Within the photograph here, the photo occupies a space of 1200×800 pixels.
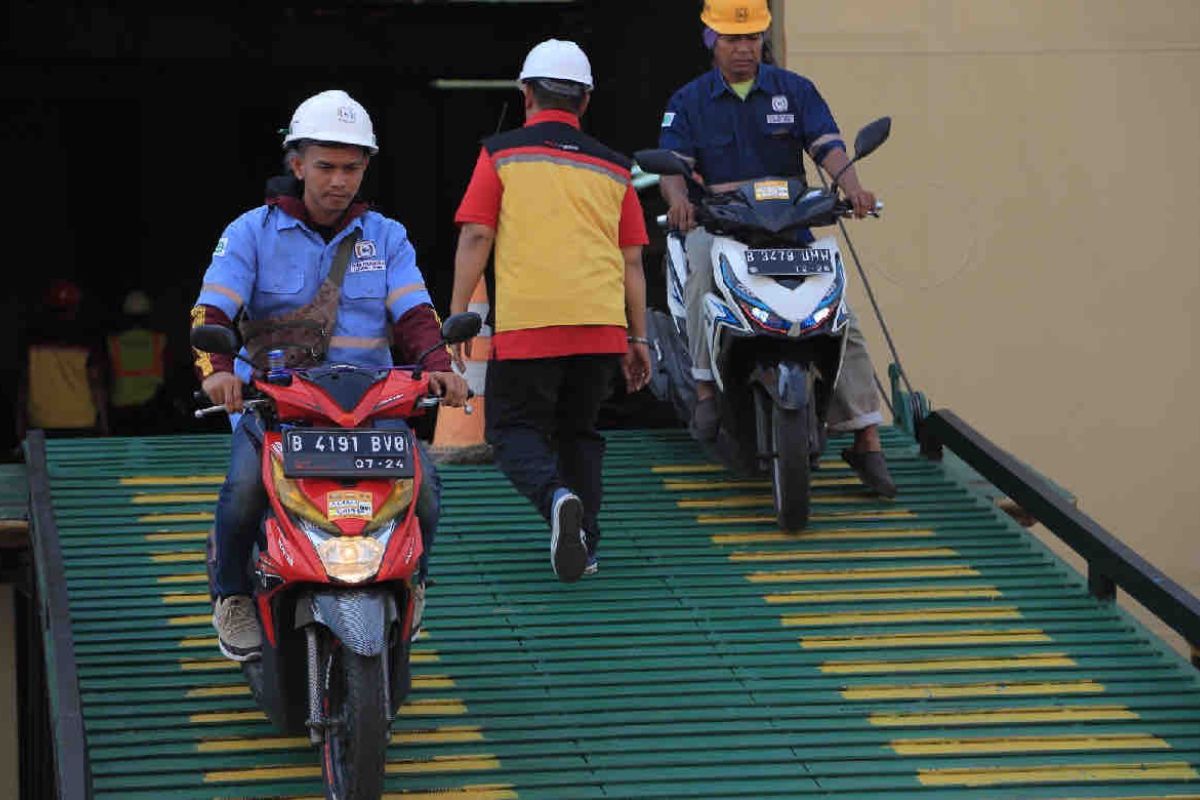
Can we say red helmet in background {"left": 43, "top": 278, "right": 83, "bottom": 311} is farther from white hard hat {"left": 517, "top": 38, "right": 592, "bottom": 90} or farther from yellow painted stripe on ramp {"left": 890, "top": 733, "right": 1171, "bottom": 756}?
yellow painted stripe on ramp {"left": 890, "top": 733, "right": 1171, "bottom": 756}

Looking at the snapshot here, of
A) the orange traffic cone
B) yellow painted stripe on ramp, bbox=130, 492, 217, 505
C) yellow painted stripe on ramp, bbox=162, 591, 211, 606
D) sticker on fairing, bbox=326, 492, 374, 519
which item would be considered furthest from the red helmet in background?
sticker on fairing, bbox=326, 492, 374, 519

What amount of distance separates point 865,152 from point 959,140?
3179mm

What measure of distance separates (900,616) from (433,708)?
6.19 feet

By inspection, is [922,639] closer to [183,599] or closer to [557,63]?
[557,63]

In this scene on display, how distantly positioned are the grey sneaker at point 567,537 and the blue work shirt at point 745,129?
6.52ft

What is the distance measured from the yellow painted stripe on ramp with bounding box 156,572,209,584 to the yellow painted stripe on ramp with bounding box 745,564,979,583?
200 cm

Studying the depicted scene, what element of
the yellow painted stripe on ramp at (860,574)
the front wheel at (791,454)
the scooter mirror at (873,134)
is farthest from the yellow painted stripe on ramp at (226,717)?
the scooter mirror at (873,134)

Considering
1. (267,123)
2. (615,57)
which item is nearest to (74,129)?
(267,123)

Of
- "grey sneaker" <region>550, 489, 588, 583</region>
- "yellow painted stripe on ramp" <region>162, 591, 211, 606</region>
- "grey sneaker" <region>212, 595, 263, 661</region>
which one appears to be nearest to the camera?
"grey sneaker" <region>212, 595, 263, 661</region>

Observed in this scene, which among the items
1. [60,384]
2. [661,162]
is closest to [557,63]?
[661,162]

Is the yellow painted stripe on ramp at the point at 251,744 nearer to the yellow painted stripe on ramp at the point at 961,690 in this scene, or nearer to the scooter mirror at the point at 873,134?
the yellow painted stripe on ramp at the point at 961,690

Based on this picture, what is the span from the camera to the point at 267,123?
20094mm

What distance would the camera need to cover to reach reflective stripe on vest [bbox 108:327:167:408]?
53.2ft

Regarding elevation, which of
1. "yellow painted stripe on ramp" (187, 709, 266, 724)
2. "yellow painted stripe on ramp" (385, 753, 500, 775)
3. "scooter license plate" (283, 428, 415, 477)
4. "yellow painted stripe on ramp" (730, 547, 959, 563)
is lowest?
"yellow painted stripe on ramp" (385, 753, 500, 775)
